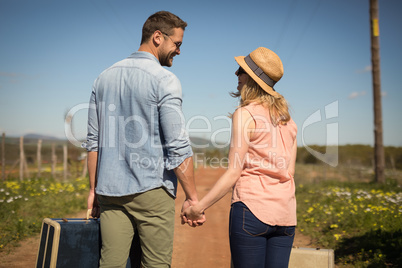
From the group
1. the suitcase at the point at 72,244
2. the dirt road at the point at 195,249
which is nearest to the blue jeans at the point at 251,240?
the suitcase at the point at 72,244

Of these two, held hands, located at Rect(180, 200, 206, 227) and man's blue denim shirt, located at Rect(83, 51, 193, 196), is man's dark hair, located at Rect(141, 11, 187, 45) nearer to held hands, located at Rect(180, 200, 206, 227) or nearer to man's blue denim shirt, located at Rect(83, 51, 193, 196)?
man's blue denim shirt, located at Rect(83, 51, 193, 196)

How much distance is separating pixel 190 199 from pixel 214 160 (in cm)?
3252

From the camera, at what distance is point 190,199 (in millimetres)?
2297

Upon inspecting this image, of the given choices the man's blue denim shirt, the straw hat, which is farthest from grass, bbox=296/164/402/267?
the man's blue denim shirt

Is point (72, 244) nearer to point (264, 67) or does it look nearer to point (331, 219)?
point (264, 67)

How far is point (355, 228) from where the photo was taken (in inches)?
243

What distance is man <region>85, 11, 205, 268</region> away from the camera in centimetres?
210

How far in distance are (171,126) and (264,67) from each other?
2.34ft

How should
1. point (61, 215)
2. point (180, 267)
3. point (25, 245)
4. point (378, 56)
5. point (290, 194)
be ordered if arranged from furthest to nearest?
point (378, 56) < point (61, 215) < point (25, 245) < point (180, 267) < point (290, 194)

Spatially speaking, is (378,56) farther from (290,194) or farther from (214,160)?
(214,160)

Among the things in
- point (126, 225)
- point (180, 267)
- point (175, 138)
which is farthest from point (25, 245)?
point (175, 138)

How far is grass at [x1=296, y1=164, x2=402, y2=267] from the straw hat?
345 cm

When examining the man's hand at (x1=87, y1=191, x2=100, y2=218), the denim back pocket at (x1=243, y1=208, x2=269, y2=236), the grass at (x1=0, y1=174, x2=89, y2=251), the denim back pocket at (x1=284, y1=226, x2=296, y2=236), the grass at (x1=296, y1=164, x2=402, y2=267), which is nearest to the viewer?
the denim back pocket at (x1=243, y1=208, x2=269, y2=236)

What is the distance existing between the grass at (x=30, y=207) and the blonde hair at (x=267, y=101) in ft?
15.5
